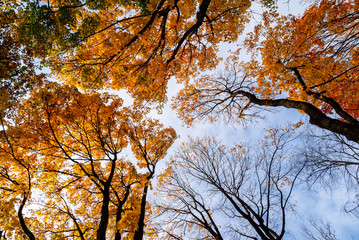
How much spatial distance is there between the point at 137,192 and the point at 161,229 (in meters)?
2.91

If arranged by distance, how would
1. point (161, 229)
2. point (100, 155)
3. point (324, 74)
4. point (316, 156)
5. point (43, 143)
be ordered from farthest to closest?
1. point (100, 155)
2. point (161, 229)
3. point (316, 156)
4. point (43, 143)
5. point (324, 74)

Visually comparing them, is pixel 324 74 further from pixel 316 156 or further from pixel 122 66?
pixel 122 66

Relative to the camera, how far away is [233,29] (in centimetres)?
678

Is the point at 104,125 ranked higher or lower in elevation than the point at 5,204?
higher

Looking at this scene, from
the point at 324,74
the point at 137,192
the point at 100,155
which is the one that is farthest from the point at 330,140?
the point at 100,155

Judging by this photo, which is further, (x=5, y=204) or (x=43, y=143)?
(x=43, y=143)

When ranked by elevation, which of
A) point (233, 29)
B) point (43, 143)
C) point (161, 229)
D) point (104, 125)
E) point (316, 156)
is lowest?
point (161, 229)

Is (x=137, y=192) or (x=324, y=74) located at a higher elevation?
(x=324, y=74)

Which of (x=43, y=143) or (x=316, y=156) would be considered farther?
(x=316, y=156)

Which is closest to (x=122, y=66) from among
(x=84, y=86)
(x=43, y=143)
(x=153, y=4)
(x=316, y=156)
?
(x=84, y=86)

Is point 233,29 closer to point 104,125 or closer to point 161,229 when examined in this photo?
point 104,125

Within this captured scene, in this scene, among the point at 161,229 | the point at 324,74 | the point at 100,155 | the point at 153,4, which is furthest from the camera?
the point at 100,155

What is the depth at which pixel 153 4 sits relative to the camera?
420 centimetres

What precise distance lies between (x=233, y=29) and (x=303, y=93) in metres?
4.26
